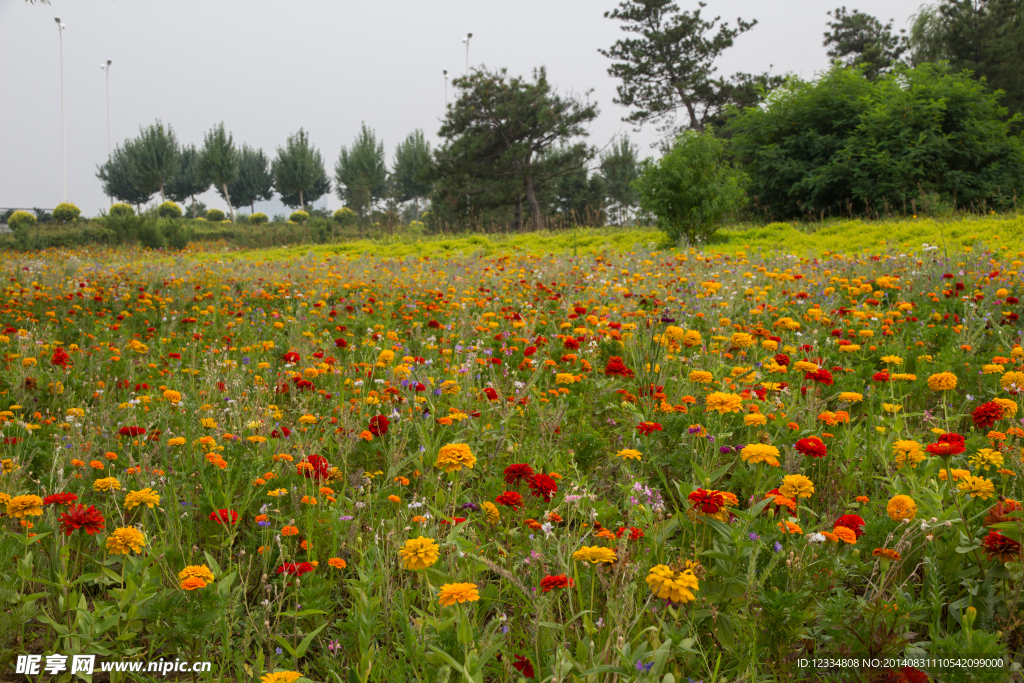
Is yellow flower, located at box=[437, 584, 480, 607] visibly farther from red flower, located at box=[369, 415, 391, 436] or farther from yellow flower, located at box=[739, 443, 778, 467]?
red flower, located at box=[369, 415, 391, 436]

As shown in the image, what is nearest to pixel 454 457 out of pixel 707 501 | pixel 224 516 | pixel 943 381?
pixel 707 501

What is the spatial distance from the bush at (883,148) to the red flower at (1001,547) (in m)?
17.1

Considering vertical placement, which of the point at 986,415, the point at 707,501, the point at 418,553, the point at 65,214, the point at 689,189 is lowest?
the point at 418,553

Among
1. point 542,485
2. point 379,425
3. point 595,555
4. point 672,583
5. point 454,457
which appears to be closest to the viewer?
point 672,583

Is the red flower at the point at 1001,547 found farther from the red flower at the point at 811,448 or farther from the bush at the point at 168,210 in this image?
the bush at the point at 168,210

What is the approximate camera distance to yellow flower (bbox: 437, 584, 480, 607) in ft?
4.19

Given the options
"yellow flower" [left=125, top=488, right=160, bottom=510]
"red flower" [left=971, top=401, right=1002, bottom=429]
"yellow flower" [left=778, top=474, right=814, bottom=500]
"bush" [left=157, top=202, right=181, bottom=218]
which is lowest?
"yellow flower" [left=125, top=488, right=160, bottom=510]

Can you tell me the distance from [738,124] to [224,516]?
22316 millimetres

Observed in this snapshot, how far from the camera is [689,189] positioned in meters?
12.9

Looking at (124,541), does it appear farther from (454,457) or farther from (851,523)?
(851,523)

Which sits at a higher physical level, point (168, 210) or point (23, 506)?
point (168, 210)

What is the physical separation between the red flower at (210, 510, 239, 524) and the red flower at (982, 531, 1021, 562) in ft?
6.79

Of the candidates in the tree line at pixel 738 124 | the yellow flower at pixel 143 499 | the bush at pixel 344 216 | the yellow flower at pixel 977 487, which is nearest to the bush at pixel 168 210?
the tree line at pixel 738 124

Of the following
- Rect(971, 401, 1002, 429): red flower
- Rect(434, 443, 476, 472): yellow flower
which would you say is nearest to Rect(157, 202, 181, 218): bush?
Rect(434, 443, 476, 472): yellow flower
